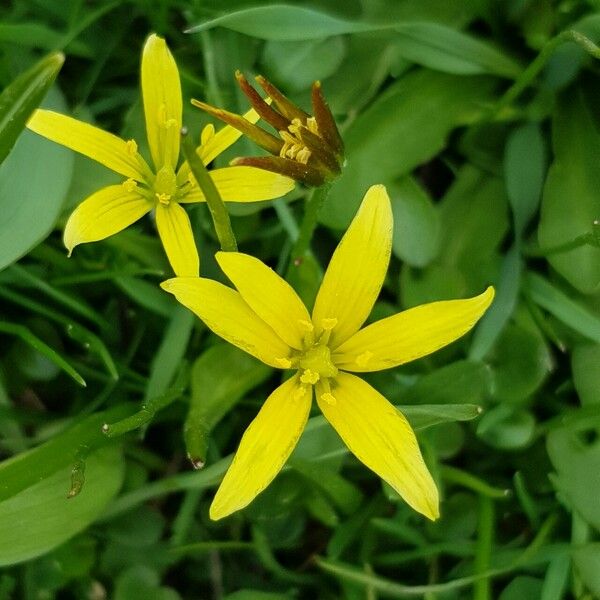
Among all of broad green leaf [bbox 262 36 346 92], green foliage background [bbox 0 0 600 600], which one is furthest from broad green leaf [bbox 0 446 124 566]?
broad green leaf [bbox 262 36 346 92]

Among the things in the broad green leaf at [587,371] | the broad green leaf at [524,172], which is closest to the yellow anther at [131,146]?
the broad green leaf at [524,172]

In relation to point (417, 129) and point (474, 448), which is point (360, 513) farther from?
point (417, 129)

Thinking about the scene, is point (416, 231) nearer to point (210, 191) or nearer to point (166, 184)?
point (166, 184)

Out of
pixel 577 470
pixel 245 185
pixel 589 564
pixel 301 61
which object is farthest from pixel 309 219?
pixel 589 564

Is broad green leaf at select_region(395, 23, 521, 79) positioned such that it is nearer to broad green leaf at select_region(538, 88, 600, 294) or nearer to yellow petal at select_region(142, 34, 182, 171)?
broad green leaf at select_region(538, 88, 600, 294)

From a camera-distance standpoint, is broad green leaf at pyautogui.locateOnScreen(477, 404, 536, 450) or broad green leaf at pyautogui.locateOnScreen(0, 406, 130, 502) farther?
broad green leaf at pyautogui.locateOnScreen(477, 404, 536, 450)

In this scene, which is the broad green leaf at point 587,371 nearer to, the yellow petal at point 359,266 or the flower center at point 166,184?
the yellow petal at point 359,266
